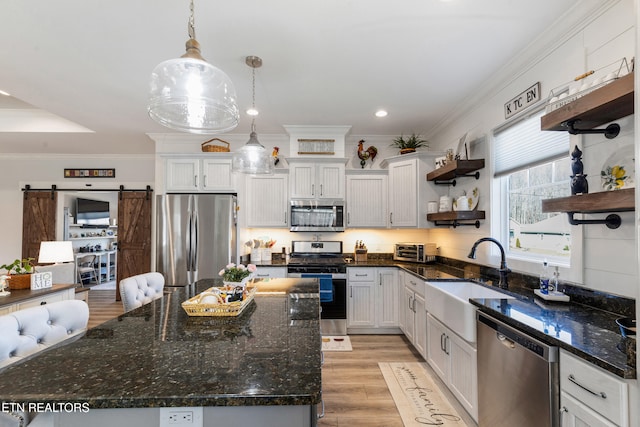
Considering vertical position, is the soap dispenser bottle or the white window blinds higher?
the white window blinds

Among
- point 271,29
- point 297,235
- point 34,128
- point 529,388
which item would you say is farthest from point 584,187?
point 34,128

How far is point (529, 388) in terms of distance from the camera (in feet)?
4.64

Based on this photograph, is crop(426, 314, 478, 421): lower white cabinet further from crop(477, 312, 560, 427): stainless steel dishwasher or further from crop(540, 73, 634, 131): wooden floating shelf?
crop(540, 73, 634, 131): wooden floating shelf

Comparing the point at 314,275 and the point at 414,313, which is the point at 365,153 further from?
the point at 414,313

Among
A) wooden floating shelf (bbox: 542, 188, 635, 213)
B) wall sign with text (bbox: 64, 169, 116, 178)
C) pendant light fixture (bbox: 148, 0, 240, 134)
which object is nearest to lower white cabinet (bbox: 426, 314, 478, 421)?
wooden floating shelf (bbox: 542, 188, 635, 213)

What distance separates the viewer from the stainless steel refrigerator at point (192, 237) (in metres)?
3.72

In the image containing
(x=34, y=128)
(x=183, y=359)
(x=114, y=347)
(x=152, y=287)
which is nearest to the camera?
(x=183, y=359)

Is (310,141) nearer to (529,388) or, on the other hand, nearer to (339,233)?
(339,233)

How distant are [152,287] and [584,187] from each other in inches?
121

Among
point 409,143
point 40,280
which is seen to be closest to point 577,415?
point 409,143

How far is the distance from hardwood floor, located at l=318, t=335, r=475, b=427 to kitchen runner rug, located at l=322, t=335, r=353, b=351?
7cm

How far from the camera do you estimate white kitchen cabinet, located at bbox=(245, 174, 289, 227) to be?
419 centimetres

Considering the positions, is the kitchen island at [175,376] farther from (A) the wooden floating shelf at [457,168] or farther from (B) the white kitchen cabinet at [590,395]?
(A) the wooden floating shelf at [457,168]

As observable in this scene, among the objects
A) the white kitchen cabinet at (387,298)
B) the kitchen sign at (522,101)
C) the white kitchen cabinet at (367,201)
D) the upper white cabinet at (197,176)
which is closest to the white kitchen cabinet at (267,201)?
the upper white cabinet at (197,176)
